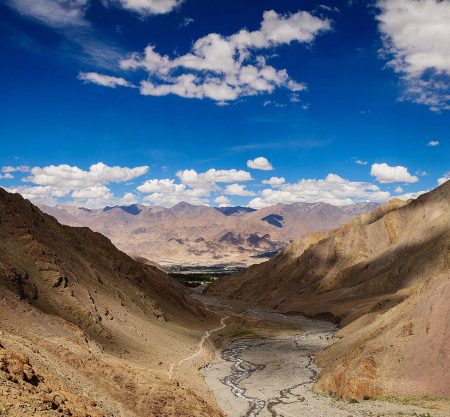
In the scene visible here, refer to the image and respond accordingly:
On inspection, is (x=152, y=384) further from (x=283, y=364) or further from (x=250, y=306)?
(x=250, y=306)

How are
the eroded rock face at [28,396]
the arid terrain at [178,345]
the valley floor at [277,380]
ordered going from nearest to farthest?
the eroded rock face at [28,396] < the arid terrain at [178,345] < the valley floor at [277,380]

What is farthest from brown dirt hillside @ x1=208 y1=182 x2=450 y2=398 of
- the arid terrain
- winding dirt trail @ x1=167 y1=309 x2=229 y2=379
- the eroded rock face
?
the eroded rock face

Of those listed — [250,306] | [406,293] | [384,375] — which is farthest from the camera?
[250,306]

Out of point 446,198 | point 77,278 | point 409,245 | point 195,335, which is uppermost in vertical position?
point 446,198

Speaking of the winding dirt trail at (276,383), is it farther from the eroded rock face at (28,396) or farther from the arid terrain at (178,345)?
the eroded rock face at (28,396)

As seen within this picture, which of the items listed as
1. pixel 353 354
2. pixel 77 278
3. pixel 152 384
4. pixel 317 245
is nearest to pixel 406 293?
pixel 353 354

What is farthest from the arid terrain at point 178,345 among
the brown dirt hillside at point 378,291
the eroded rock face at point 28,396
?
the brown dirt hillside at point 378,291

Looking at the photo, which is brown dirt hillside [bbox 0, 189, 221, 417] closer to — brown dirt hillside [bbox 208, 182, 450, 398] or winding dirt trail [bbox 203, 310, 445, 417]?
winding dirt trail [bbox 203, 310, 445, 417]
